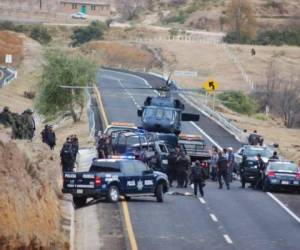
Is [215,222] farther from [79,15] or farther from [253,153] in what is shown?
[79,15]

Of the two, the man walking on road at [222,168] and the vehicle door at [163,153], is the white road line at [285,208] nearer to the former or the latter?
the man walking on road at [222,168]

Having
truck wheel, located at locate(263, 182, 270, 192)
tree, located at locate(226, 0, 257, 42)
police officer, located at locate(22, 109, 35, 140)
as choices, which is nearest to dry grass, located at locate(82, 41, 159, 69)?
tree, located at locate(226, 0, 257, 42)

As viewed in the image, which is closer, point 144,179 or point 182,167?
point 144,179

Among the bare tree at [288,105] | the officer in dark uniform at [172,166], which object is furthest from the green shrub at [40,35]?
the officer in dark uniform at [172,166]

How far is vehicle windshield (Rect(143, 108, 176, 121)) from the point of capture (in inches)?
2058

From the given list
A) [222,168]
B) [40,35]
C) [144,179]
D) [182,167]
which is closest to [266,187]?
[222,168]

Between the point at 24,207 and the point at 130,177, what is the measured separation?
40.3ft

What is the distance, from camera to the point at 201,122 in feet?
234

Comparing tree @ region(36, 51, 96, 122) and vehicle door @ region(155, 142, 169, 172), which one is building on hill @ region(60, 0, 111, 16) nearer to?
tree @ region(36, 51, 96, 122)

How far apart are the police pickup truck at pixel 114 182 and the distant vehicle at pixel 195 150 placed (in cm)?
764

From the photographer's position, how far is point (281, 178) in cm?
3903

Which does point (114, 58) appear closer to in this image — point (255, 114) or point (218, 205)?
point (255, 114)

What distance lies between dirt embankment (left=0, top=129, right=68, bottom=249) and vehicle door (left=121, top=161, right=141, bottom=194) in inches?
301

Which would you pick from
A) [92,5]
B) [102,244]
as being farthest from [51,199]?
[92,5]
